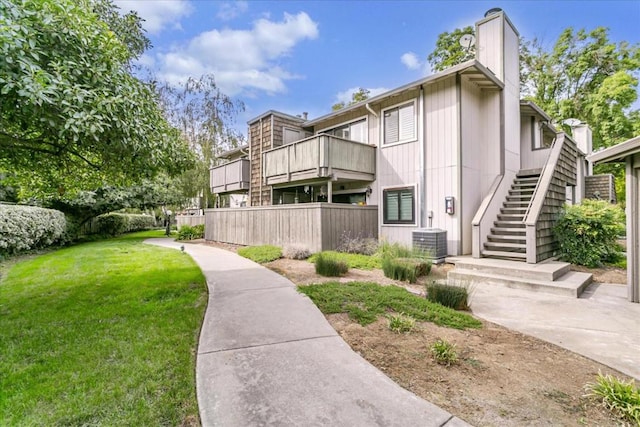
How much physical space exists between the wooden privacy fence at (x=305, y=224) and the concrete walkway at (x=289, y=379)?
202 inches

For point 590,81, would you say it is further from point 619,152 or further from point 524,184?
point 619,152

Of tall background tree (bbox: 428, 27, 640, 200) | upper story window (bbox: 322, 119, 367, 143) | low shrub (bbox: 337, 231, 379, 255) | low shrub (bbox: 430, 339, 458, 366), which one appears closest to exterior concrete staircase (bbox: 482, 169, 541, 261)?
low shrub (bbox: 337, 231, 379, 255)

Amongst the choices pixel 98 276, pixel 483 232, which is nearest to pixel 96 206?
pixel 98 276

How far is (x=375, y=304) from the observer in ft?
15.4

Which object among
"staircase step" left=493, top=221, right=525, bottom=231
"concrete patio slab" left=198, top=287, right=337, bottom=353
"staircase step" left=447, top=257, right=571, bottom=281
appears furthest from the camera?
"staircase step" left=493, top=221, right=525, bottom=231

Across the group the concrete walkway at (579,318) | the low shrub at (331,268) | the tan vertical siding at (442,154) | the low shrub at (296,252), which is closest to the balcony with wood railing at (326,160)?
the tan vertical siding at (442,154)

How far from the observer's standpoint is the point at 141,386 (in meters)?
2.58

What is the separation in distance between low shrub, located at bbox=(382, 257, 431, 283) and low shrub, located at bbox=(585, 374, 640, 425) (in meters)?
4.09

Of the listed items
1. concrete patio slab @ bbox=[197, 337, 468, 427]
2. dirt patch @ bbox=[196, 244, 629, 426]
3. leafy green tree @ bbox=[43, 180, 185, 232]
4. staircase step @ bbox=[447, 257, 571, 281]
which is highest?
leafy green tree @ bbox=[43, 180, 185, 232]

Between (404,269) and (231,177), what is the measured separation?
11986 millimetres

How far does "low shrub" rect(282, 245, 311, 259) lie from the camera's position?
952 cm

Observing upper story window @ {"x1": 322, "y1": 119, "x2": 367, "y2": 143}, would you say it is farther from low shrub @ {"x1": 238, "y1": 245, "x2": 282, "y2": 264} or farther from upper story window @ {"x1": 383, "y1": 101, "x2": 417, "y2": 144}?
low shrub @ {"x1": 238, "y1": 245, "x2": 282, "y2": 264}

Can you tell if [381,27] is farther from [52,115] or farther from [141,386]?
[141,386]

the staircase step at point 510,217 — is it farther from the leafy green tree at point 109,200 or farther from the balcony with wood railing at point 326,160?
the leafy green tree at point 109,200
